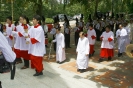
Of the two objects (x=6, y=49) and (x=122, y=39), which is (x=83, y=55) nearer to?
(x=122, y=39)

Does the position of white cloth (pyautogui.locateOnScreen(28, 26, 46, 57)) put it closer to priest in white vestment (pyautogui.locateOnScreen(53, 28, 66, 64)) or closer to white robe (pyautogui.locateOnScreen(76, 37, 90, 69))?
white robe (pyautogui.locateOnScreen(76, 37, 90, 69))

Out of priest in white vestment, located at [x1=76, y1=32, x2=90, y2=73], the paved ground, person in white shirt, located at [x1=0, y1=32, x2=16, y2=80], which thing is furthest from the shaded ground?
person in white shirt, located at [x1=0, y1=32, x2=16, y2=80]

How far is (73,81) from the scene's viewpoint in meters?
6.34

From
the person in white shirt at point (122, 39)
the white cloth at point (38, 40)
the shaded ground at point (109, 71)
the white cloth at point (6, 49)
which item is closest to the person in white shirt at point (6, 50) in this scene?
the white cloth at point (6, 49)

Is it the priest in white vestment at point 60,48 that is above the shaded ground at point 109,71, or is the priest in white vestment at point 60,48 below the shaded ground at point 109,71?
above

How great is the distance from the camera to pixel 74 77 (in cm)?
673

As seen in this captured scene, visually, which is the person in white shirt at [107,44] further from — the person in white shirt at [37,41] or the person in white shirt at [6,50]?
the person in white shirt at [6,50]

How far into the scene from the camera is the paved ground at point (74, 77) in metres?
6.02

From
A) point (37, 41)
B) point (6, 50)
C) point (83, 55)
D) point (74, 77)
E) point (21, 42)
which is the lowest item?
point (74, 77)

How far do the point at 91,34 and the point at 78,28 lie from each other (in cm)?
308

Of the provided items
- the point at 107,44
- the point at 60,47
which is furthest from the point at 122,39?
the point at 60,47

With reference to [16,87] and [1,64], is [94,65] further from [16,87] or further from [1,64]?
[1,64]

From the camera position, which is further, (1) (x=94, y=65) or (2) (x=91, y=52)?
(2) (x=91, y=52)

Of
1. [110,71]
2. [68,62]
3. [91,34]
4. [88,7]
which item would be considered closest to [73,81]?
[110,71]
